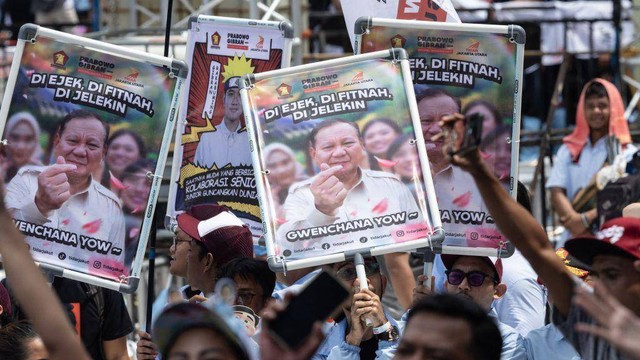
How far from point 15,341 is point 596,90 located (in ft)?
16.9

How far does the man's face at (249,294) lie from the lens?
6.41 m

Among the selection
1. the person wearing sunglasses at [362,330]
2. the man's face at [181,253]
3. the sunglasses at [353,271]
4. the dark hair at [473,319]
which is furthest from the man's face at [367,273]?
the dark hair at [473,319]

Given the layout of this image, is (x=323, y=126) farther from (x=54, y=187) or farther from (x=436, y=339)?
(x=436, y=339)

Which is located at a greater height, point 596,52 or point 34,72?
point 596,52

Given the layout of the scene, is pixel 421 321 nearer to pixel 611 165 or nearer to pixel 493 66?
pixel 493 66

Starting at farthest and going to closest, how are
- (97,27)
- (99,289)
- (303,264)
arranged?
1. (97,27)
2. (99,289)
3. (303,264)

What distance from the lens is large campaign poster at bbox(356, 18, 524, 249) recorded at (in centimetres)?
634

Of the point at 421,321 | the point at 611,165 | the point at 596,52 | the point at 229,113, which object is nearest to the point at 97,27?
the point at 596,52

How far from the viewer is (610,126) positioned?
9.60 meters

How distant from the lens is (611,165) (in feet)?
31.0

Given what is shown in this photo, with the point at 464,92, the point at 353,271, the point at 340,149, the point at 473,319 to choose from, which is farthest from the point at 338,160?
the point at 473,319

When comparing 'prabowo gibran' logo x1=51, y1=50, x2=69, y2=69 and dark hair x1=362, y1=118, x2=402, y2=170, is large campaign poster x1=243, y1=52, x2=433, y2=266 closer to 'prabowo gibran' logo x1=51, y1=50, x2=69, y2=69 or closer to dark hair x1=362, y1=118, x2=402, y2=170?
dark hair x1=362, y1=118, x2=402, y2=170

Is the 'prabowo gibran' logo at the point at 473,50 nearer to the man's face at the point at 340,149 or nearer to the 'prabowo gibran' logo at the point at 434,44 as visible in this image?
the 'prabowo gibran' logo at the point at 434,44

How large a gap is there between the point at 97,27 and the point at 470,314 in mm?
10508
